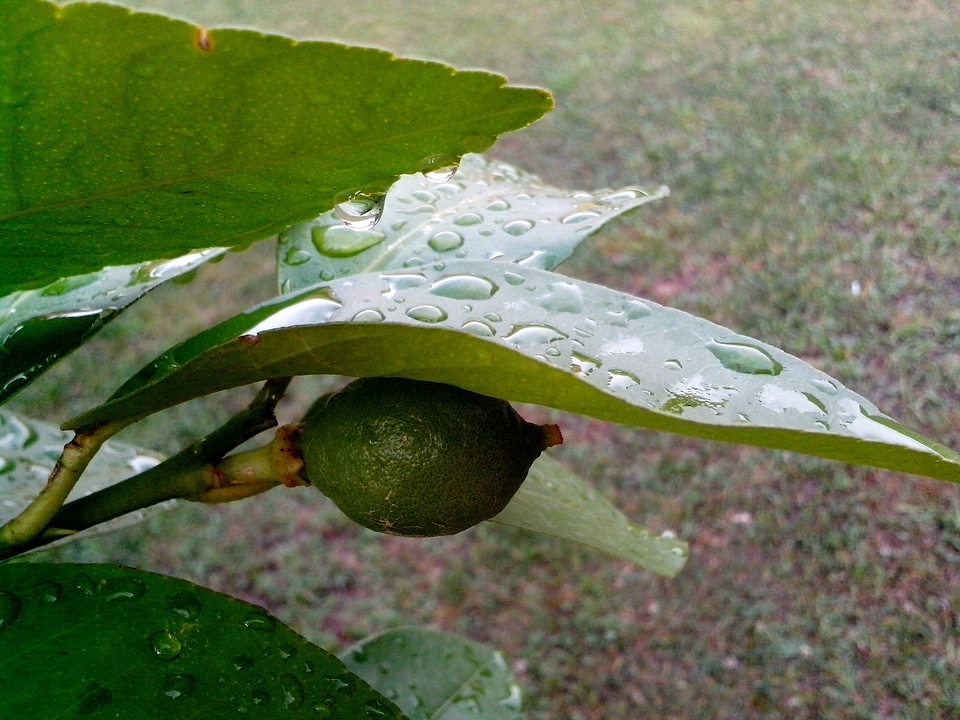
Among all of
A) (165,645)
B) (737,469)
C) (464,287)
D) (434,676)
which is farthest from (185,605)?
(737,469)

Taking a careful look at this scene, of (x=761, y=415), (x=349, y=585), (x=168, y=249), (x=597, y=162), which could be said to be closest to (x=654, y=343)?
(x=761, y=415)

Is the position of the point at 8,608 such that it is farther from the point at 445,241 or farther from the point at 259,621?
the point at 445,241

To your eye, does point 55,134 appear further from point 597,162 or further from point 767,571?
point 597,162

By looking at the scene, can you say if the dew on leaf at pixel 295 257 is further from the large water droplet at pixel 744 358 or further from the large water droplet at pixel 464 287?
the large water droplet at pixel 744 358

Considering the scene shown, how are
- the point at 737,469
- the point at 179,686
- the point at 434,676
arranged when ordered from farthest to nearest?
the point at 737,469 → the point at 434,676 → the point at 179,686

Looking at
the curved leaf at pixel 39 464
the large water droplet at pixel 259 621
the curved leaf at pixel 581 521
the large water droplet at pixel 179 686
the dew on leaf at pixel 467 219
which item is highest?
the dew on leaf at pixel 467 219

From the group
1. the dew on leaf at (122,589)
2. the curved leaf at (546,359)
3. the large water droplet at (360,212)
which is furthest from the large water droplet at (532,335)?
the dew on leaf at (122,589)
